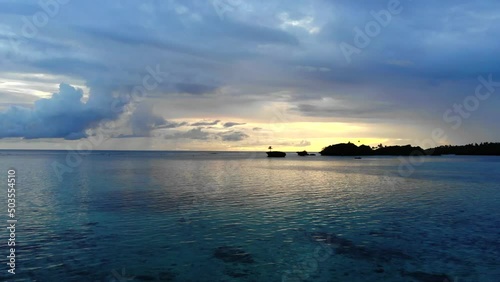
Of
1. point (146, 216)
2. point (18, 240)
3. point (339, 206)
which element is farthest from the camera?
point (339, 206)

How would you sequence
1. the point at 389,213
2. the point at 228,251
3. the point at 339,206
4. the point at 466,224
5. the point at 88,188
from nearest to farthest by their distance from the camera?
the point at 228,251, the point at 466,224, the point at 389,213, the point at 339,206, the point at 88,188

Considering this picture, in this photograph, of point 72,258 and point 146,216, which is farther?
point 146,216

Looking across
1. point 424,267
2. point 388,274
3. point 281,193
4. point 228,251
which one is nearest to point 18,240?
point 228,251

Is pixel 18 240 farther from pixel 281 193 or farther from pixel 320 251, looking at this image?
pixel 281 193

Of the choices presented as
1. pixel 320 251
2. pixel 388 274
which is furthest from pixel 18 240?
pixel 388 274

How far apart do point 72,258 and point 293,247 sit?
14606 mm

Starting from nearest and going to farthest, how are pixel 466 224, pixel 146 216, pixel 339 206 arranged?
1. pixel 466 224
2. pixel 146 216
3. pixel 339 206

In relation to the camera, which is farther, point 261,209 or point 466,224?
point 261,209

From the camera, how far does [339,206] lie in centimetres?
4231

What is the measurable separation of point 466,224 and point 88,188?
5484cm

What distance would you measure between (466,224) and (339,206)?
540 inches

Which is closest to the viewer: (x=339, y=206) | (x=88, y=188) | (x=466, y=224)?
(x=466, y=224)

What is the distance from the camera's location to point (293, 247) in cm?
2461

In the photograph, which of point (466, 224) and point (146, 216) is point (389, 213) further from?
point (146, 216)
